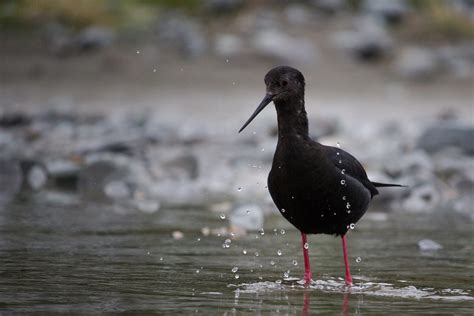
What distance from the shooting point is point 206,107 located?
17.4 metres

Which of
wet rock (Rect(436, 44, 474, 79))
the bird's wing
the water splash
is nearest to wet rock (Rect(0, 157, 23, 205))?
the bird's wing

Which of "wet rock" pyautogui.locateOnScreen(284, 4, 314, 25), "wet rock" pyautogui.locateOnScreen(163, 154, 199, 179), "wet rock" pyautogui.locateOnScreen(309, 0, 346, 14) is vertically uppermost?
"wet rock" pyautogui.locateOnScreen(309, 0, 346, 14)

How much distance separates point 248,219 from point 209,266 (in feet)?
6.77

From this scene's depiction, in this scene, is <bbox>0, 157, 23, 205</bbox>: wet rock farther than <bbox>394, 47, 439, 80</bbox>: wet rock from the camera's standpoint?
No

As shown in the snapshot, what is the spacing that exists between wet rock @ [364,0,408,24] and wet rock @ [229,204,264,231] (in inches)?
478

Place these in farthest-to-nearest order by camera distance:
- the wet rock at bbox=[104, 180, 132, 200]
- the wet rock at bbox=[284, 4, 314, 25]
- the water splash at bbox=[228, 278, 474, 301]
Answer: the wet rock at bbox=[284, 4, 314, 25], the wet rock at bbox=[104, 180, 132, 200], the water splash at bbox=[228, 278, 474, 301]

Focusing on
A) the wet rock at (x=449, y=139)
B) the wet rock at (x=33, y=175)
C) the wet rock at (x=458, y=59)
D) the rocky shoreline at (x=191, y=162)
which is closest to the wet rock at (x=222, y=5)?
the wet rock at (x=458, y=59)

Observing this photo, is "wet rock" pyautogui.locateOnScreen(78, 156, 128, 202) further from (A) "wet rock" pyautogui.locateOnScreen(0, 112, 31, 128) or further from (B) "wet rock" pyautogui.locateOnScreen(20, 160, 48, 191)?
(A) "wet rock" pyautogui.locateOnScreen(0, 112, 31, 128)

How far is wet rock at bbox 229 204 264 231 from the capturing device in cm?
935

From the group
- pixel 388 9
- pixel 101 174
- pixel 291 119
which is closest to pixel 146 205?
pixel 101 174

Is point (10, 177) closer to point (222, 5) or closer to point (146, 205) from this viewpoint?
point (146, 205)

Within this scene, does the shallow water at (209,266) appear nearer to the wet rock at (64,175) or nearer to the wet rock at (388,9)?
the wet rock at (64,175)

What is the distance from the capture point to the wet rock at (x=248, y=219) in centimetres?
935

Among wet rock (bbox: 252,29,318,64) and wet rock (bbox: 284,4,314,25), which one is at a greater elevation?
wet rock (bbox: 284,4,314,25)
